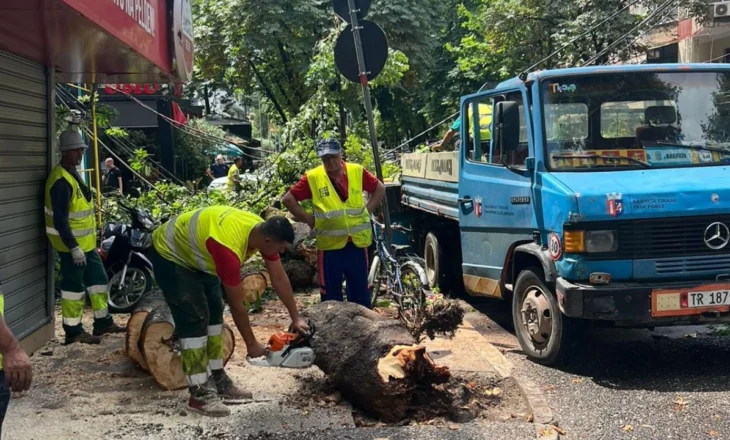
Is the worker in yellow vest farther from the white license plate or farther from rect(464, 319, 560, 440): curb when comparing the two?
the white license plate

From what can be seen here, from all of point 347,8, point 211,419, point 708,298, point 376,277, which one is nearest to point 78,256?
point 211,419

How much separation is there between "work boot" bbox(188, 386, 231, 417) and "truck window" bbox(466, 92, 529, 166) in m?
3.11

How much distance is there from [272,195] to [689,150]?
590 cm

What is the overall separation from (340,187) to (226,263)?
1.80m

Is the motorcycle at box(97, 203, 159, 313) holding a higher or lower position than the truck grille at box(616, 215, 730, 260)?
lower

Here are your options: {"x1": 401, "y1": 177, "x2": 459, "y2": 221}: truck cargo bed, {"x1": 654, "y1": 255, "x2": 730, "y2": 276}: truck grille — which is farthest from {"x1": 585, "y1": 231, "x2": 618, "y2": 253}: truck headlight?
{"x1": 401, "y1": 177, "x2": 459, "y2": 221}: truck cargo bed

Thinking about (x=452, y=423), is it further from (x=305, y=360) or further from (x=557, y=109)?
(x=557, y=109)

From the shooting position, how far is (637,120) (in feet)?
19.2

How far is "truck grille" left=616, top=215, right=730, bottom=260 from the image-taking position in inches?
205

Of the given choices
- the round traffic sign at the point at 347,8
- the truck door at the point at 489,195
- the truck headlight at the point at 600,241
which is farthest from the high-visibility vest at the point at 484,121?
the truck headlight at the point at 600,241

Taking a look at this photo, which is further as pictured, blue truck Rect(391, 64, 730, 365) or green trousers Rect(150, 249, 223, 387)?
blue truck Rect(391, 64, 730, 365)

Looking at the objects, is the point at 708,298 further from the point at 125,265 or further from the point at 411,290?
the point at 125,265

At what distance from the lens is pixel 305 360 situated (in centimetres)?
448

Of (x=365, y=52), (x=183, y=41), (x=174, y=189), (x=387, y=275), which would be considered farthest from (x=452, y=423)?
(x=174, y=189)
